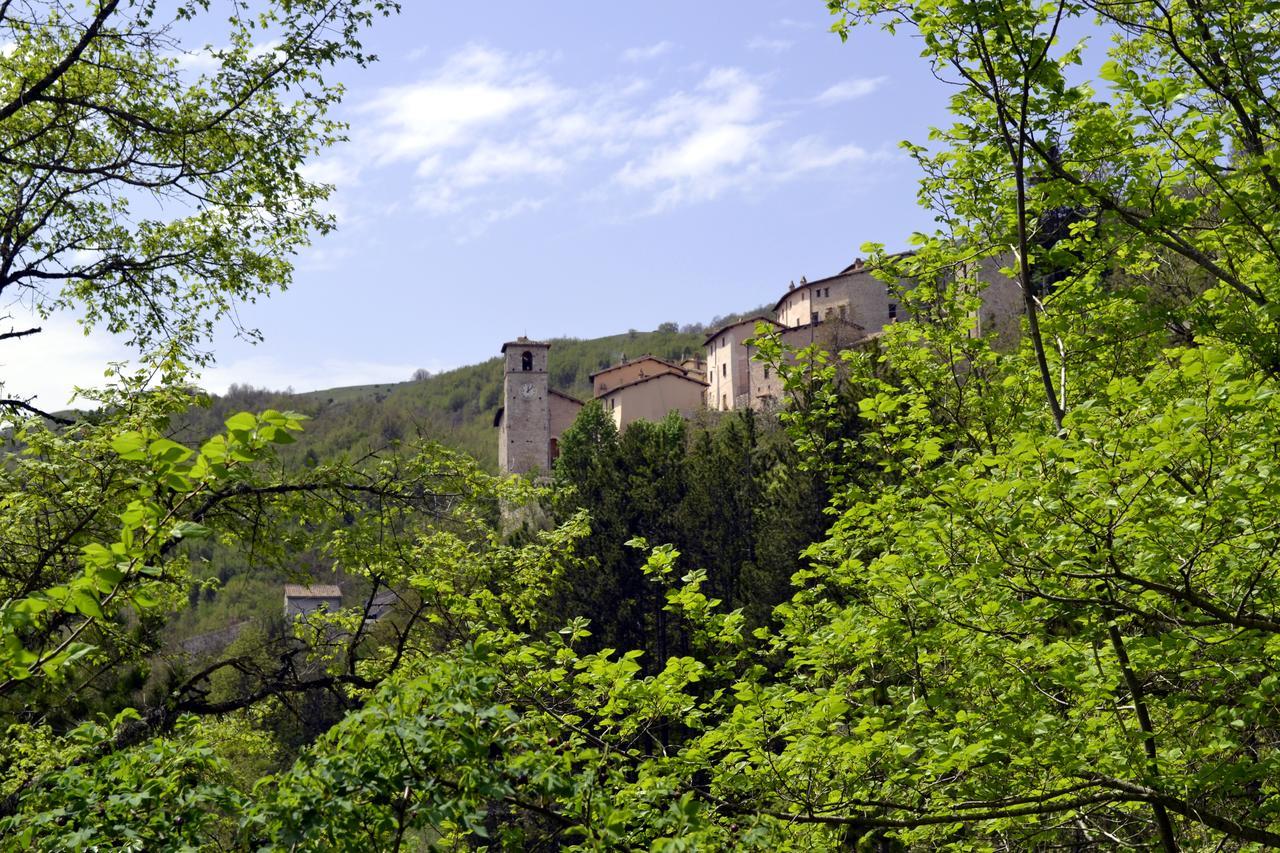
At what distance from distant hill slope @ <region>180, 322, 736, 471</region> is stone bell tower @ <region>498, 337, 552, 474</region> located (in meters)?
18.2

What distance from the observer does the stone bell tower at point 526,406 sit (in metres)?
73.2

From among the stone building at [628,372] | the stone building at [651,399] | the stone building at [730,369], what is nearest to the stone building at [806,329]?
the stone building at [730,369]

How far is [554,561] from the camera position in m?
12.6

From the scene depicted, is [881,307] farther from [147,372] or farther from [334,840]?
[334,840]

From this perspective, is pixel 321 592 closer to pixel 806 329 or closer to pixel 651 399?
pixel 651 399

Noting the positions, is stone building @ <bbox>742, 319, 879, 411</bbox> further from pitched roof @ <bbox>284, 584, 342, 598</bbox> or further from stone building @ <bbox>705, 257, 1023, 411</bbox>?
pitched roof @ <bbox>284, 584, 342, 598</bbox>

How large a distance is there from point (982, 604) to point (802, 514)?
25748 millimetres

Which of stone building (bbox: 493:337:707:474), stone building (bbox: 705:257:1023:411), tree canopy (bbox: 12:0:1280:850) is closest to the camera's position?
tree canopy (bbox: 12:0:1280:850)

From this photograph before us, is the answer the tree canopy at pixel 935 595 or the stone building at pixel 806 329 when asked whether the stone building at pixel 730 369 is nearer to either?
the stone building at pixel 806 329

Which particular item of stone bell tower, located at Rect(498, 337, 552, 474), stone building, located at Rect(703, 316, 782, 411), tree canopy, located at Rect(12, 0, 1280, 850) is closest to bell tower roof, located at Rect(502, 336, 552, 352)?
stone bell tower, located at Rect(498, 337, 552, 474)

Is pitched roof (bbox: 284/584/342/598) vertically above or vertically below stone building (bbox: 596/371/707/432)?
below

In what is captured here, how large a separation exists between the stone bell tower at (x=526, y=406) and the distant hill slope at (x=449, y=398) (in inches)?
717

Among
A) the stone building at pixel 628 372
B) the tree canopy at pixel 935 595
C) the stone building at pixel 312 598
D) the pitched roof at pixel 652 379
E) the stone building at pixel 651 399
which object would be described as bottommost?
the stone building at pixel 312 598

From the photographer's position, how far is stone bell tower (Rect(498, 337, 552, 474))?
73.2 meters
